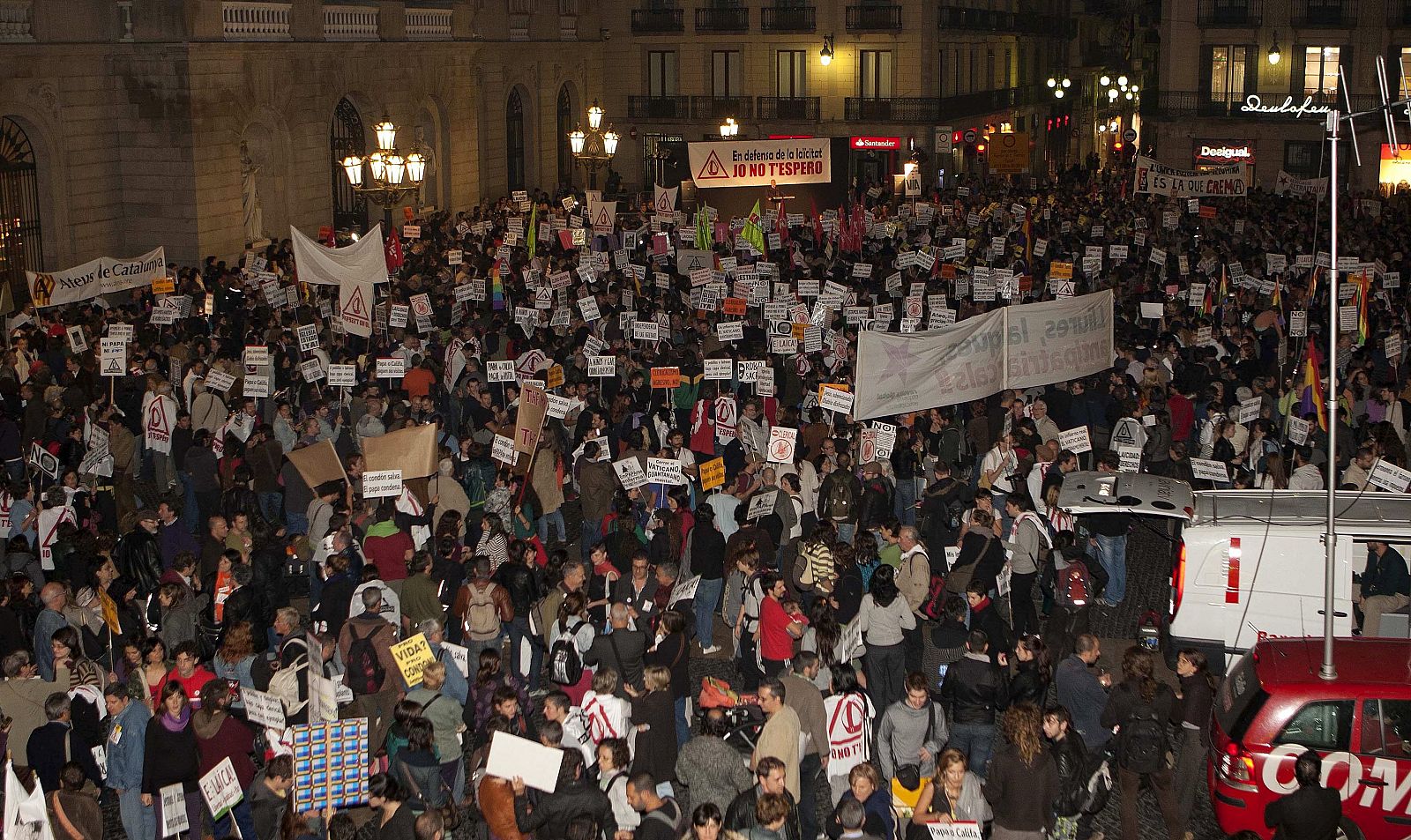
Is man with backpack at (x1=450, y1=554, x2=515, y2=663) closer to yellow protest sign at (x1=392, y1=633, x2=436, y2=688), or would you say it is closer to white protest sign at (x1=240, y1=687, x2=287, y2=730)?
yellow protest sign at (x1=392, y1=633, x2=436, y2=688)

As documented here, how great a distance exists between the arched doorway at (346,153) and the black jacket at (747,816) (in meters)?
32.0

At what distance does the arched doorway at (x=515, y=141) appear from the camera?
1933 inches

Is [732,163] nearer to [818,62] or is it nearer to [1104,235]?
[1104,235]

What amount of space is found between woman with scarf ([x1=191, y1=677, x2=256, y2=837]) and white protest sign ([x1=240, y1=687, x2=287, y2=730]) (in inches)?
8.7

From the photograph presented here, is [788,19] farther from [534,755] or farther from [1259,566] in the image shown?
[534,755]

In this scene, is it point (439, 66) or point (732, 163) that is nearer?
point (732, 163)

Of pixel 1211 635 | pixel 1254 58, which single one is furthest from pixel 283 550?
pixel 1254 58

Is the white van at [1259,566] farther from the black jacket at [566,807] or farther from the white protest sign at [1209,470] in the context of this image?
the black jacket at [566,807]

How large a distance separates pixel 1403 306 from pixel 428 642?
19560 millimetres

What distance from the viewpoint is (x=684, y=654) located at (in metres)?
11.2

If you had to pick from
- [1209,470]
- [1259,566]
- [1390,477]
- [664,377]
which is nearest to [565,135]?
[664,377]

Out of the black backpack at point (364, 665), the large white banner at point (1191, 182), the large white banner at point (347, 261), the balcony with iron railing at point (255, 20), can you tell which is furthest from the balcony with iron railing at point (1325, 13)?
the black backpack at point (364, 665)

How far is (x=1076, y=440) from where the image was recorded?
637 inches

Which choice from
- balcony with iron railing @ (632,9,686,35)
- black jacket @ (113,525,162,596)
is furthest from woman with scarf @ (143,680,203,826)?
balcony with iron railing @ (632,9,686,35)
